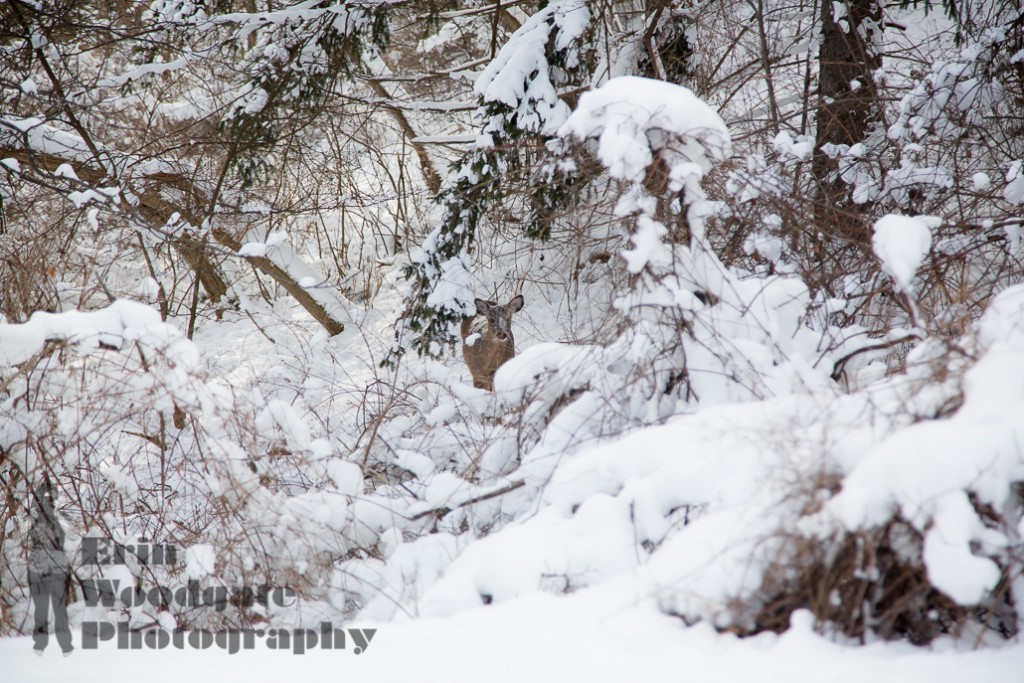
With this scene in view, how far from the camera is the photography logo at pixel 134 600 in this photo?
276 centimetres

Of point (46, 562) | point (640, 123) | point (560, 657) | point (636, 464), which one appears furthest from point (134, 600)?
point (640, 123)

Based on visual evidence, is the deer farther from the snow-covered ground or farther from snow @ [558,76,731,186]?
the snow-covered ground

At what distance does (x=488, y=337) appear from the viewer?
21.9ft

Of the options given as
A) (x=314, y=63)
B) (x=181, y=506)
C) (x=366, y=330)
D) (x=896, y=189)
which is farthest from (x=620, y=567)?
(x=366, y=330)

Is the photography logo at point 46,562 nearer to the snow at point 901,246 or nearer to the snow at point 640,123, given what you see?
the snow at point 640,123

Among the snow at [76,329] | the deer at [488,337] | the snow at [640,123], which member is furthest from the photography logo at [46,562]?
the deer at [488,337]

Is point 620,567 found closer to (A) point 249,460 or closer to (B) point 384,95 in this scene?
(A) point 249,460

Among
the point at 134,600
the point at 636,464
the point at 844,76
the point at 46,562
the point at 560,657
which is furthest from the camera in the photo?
the point at 844,76

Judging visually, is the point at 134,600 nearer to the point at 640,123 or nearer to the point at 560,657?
the point at 560,657

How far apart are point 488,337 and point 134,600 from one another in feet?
12.6

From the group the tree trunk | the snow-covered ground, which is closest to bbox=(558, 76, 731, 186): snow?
the snow-covered ground

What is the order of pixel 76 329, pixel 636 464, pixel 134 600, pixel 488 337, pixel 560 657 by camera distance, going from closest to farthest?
Result: pixel 560 657 → pixel 636 464 → pixel 76 329 → pixel 134 600 → pixel 488 337

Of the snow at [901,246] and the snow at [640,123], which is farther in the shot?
the snow at [640,123]

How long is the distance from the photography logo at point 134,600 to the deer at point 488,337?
3554 mm
